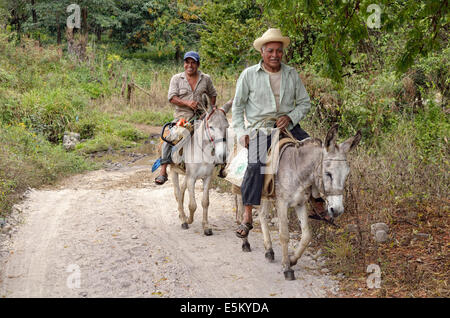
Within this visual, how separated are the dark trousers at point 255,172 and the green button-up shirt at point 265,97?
235 mm

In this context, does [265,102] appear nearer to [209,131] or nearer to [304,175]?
[304,175]

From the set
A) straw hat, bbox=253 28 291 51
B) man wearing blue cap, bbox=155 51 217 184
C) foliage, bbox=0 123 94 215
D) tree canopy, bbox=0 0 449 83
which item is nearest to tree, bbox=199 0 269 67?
tree canopy, bbox=0 0 449 83

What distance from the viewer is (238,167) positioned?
18.5ft

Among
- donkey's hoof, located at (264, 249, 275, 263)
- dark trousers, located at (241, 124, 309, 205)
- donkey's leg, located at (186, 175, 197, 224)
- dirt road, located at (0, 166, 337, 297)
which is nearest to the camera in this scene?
dirt road, located at (0, 166, 337, 297)

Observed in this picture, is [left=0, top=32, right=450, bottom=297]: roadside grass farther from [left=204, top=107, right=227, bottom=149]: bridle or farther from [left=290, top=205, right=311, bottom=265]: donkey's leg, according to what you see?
[left=204, top=107, right=227, bottom=149]: bridle

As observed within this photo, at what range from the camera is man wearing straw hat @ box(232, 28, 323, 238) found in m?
5.34

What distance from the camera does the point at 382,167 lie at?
716 centimetres

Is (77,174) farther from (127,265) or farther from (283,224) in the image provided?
(283,224)

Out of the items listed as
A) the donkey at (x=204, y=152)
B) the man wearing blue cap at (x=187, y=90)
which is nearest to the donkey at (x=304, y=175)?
the donkey at (x=204, y=152)

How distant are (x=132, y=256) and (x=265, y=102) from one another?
2662 millimetres

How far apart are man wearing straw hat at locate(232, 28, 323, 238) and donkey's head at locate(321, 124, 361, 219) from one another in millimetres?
884

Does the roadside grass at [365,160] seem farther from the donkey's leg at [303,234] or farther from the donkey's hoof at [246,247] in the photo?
the donkey's hoof at [246,247]

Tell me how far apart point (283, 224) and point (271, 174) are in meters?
0.59
